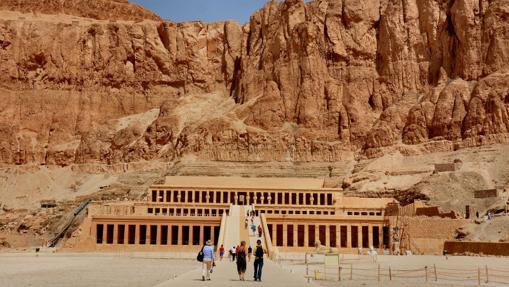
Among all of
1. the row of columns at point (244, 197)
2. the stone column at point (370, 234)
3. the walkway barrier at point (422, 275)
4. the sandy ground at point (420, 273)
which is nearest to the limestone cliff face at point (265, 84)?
the row of columns at point (244, 197)

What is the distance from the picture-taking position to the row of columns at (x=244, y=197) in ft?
350

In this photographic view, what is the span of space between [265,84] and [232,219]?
61.9 meters

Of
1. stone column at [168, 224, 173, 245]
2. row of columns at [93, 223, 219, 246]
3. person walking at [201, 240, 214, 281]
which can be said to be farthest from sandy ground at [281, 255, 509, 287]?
stone column at [168, 224, 173, 245]

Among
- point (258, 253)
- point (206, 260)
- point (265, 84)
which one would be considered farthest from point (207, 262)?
point (265, 84)

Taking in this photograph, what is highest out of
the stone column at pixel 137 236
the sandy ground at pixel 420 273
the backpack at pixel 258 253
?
the backpack at pixel 258 253

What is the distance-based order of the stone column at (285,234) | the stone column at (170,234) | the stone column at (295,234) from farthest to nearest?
1. the stone column at (295,234)
2. the stone column at (285,234)
3. the stone column at (170,234)

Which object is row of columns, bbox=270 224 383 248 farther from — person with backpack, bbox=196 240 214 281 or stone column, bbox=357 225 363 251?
person with backpack, bbox=196 240 214 281

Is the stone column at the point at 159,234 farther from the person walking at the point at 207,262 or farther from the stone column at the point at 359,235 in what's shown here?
the person walking at the point at 207,262

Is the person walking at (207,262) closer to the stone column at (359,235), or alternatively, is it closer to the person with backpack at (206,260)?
the person with backpack at (206,260)

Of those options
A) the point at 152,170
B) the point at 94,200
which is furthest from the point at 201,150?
the point at 94,200

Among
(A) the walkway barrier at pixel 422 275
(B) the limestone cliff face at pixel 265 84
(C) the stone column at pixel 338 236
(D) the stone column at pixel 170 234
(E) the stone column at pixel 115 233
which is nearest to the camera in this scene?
(A) the walkway barrier at pixel 422 275

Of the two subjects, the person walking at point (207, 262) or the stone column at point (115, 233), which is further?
the stone column at point (115, 233)

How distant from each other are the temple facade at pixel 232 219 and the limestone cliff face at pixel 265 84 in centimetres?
1937

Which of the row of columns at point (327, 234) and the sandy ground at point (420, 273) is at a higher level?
the sandy ground at point (420, 273)
